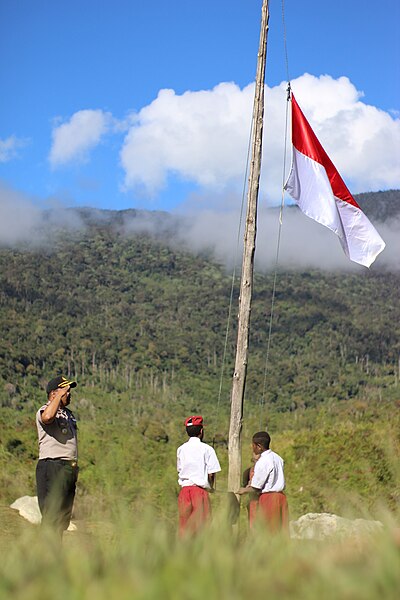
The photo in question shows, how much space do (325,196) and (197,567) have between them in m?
7.94

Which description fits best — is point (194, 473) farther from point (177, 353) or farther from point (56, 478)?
point (177, 353)

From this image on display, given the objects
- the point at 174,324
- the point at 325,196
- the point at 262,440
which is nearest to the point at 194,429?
the point at 262,440

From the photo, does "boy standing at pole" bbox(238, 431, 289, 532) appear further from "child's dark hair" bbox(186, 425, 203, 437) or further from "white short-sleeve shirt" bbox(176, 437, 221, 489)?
"child's dark hair" bbox(186, 425, 203, 437)

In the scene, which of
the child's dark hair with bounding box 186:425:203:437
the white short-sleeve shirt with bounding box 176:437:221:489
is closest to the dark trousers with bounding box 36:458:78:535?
the white short-sleeve shirt with bounding box 176:437:221:489

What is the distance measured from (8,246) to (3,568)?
515 feet

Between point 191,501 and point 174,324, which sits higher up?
point 174,324

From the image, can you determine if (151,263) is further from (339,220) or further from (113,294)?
(339,220)

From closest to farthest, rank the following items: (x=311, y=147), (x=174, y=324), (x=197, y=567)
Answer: (x=197, y=567) < (x=311, y=147) < (x=174, y=324)

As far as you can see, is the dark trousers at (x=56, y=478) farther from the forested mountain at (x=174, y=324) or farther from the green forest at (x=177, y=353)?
the forested mountain at (x=174, y=324)

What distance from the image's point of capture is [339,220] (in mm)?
10070

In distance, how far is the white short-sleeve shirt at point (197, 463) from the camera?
7.49 m

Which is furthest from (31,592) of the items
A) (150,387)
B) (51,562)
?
(150,387)

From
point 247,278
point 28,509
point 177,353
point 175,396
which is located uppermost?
point 247,278

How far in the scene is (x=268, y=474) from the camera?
24.3 ft
